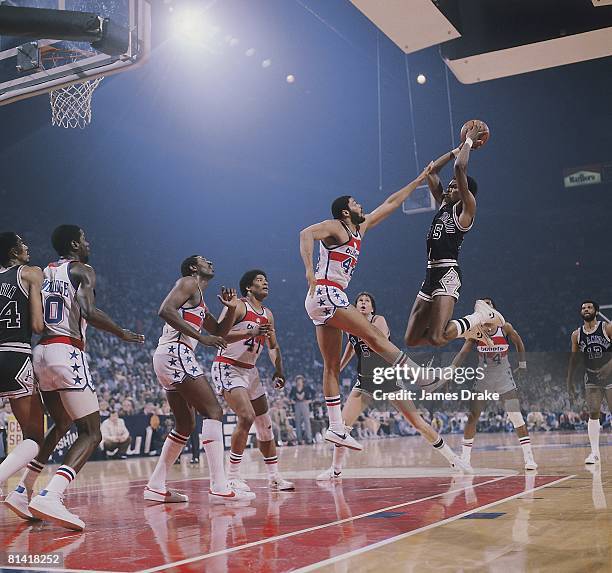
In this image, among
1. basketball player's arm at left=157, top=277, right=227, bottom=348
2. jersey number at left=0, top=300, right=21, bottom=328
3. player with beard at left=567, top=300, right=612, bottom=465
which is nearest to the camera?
jersey number at left=0, top=300, right=21, bottom=328

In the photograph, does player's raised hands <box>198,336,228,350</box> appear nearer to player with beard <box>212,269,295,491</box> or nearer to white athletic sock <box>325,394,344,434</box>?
player with beard <box>212,269,295,491</box>

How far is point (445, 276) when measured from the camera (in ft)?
21.0

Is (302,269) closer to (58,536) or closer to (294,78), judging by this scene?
(294,78)

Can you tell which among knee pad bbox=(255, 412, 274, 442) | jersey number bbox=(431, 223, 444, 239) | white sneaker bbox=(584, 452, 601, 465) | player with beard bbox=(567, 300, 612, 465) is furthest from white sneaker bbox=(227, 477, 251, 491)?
player with beard bbox=(567, 300, 612, 465)

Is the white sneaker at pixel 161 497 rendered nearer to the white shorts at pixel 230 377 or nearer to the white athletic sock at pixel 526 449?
the white shorts at pixel 230 377

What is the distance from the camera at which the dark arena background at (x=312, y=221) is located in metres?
4.62

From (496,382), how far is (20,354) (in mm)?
6113

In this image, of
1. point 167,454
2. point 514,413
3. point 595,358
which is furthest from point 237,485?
point 595,358

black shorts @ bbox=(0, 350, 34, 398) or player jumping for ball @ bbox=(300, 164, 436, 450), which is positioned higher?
player jumping for ball @ bbox=(300, 164, 436, 450)

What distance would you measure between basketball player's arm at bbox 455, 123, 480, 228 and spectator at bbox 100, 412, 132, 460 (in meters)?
10.2

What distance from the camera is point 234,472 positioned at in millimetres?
6887

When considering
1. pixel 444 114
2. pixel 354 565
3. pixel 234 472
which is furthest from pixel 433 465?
pixel 444 114

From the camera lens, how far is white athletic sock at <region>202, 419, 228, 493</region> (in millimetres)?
6164

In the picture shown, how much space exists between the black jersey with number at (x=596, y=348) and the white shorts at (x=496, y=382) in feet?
4.41
